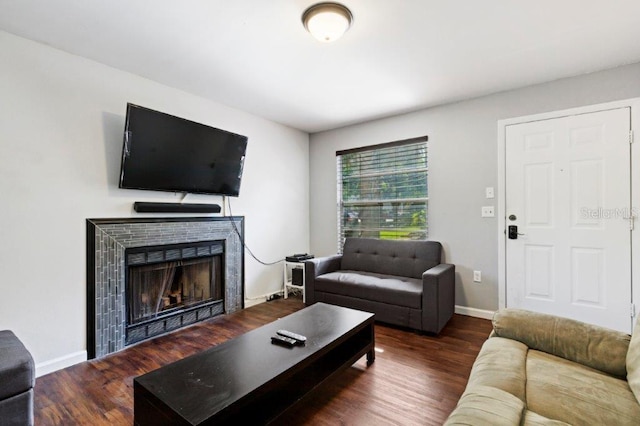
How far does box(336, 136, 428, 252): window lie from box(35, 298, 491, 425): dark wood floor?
1.34 m

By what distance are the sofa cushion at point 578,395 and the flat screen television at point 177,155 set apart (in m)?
2.86

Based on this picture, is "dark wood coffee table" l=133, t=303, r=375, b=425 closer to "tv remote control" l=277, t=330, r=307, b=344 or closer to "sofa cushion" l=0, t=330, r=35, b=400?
"tv remote control" l=277, t=330, r=307, b=344

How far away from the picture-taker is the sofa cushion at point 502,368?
119 centimetres

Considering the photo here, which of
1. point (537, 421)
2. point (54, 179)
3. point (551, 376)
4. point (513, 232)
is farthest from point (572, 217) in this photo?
point (54, 179)

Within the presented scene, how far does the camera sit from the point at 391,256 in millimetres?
3480

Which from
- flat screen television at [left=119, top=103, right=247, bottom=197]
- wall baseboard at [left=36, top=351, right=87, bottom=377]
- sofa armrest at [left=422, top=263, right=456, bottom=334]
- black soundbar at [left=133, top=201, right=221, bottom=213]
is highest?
flat screen television at [left=119, top=103, right=247, bottom=197]

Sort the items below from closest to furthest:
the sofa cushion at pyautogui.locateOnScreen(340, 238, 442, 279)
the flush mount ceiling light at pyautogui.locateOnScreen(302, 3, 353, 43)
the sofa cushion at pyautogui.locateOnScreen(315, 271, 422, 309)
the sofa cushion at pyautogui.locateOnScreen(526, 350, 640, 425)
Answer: the sofa cushion at pyautogui.locateOnScreen(526, 350, 640, 425) → the flush mount ceiling light at pyautogui.locateOnScreen(302, 3, 353, 43) → the sofa cushion at pyautogui.locateOnScreen(315, 271, 422, 309) → the sofa cushion at pyautogui.locateOnScreen(340, 238, 442, 279)

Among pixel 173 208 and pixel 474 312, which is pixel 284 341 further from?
pixel 474 312

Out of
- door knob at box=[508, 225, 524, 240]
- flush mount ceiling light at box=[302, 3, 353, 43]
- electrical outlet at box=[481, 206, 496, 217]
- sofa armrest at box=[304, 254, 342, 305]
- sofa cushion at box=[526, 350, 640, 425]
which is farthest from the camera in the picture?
sofa armrest at box=[304, 254, 342, 305]

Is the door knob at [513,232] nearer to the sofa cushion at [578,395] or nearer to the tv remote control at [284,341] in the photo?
the sofa cushion at [578,395]

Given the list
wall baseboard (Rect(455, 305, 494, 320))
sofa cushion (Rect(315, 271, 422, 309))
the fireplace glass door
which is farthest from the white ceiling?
wall baseboard (Rect(455, 305, 494, 320))

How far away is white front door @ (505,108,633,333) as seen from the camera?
8.18 feet

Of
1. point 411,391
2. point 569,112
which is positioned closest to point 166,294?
point 411,391

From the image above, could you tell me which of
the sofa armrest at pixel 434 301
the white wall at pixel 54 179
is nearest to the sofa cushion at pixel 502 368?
the sofa armrest at pixel 434 301
